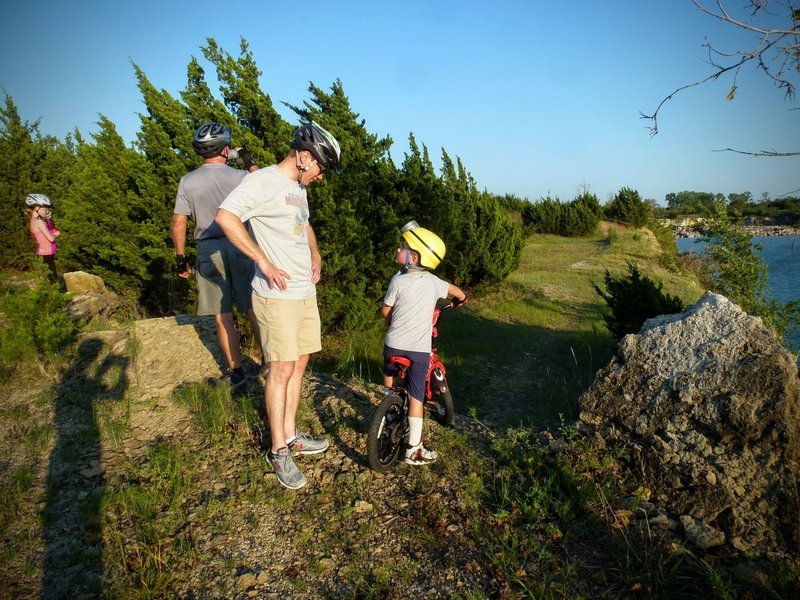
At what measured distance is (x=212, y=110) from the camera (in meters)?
7.16

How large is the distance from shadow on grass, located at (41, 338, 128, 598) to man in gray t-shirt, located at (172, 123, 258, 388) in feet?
4.42

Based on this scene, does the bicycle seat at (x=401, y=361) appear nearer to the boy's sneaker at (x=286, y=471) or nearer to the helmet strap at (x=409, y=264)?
the helmet strap at (x=409, y=264)

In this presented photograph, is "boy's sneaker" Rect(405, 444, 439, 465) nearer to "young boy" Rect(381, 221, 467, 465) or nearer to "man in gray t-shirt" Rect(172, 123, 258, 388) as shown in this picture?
"young boy" Rect(381, 221, 467, 465)

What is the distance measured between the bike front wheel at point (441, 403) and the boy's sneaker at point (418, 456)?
2.12 ft

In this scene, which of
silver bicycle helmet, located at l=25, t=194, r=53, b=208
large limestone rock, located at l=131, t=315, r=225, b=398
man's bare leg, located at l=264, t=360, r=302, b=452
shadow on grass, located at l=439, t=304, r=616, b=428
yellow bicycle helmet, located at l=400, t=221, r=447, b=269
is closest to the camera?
man's bare leg, located at l=264, t=360, r=302, b=452

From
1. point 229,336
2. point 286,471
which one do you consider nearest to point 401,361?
point 286,471

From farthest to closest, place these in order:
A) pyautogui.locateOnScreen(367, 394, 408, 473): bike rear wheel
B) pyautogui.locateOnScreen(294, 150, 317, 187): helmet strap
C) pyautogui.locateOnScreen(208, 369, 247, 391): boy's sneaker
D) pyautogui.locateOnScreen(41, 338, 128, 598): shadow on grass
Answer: pyautogui.locateOnScreen(208, 369, 247, 391): boy's sneaker, pyautogui.locateOnScreen(367, 394, 408, 473): bike rear wheel, pyautogui.locateOnScreen(294, 150, 317, 187): helmet strap, pyautogui.locateOnScreen(41, 338, 128, 598): shadow on grass

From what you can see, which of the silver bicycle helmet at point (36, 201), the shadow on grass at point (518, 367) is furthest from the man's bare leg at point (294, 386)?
the silver bicycle helmet at point (36, 201)

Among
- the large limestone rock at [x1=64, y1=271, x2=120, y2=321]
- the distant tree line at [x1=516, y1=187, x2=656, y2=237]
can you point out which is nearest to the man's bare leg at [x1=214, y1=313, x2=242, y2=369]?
the large limestone rock at [x1=64, y1=271, x2=120, y2=321]

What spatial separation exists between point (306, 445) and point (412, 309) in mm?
1215

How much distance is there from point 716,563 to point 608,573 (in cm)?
56

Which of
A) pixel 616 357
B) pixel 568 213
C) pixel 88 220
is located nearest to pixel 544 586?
pixel 616 357

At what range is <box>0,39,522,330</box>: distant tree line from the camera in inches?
283

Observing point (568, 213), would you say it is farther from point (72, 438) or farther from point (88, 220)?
point (72, 438)
